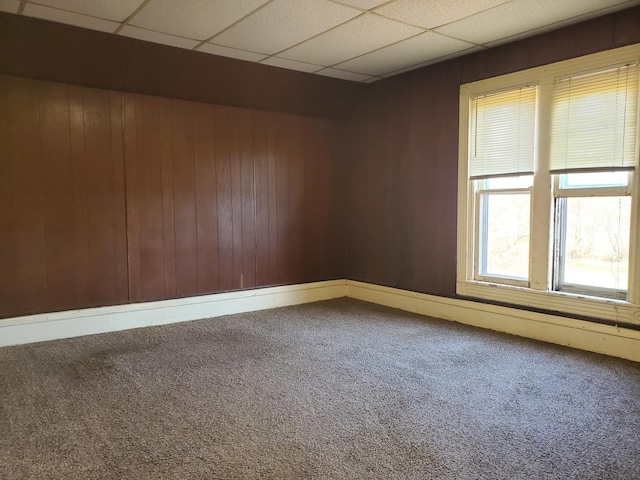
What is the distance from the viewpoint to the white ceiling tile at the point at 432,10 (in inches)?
122

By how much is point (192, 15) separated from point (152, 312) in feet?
8.81

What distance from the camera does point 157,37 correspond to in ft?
12.1

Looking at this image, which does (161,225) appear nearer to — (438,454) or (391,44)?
(391,44)

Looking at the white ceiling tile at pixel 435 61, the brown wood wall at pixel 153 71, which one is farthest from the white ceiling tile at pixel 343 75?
the white ceiling tile at pixel 435 61

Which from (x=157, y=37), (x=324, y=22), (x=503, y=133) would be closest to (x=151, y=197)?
(x=157, y=37)

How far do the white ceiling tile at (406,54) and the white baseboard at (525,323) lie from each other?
2342 mm

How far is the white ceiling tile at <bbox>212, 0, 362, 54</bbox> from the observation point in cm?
316

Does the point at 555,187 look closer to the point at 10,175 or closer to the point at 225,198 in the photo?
the point at 225,198

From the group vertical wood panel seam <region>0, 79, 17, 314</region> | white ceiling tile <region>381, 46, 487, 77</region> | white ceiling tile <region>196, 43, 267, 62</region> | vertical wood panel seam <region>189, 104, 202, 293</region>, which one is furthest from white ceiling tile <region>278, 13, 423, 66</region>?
vertical wood panel seam <region>0, 79, 17, 314</region>

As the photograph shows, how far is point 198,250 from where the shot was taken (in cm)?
468

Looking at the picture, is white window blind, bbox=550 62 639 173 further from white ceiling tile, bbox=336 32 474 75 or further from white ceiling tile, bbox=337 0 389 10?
white ceiling tile, bbox=337 0 389 10

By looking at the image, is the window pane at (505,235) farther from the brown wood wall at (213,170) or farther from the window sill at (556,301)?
the brown wood wall at (213,170)

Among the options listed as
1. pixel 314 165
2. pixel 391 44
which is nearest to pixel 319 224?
pixel 314 165

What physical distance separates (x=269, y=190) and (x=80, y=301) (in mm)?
2208
